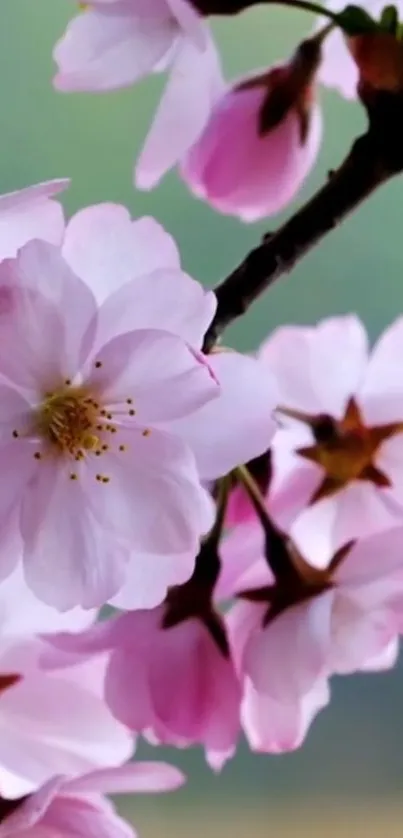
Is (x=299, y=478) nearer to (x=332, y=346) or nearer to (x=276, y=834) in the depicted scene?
(x=332, y=346)

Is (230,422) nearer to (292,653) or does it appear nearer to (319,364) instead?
(292,653)

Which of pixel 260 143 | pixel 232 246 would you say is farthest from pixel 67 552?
pixel 232 246

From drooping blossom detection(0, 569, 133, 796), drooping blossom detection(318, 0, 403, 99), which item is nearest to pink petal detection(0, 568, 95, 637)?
drooping blossom detection(0, 569, 133, 796)

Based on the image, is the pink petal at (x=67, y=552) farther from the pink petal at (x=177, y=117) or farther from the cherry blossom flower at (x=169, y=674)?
the pink petal at (x=177, y=117)

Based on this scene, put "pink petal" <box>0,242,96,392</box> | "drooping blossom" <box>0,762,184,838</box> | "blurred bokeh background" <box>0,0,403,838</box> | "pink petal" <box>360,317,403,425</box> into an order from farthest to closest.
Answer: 1. "blurred bokeh background" <box>0,0,403,838</box>
2. "pink petal" <box>360,317,403,425</box>
3. "drooping blossom" <box>0,762,184,838</box>
4. "pink petal" <box>0,242,96,392</box>

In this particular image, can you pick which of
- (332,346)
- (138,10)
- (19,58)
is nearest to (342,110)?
(19,58)

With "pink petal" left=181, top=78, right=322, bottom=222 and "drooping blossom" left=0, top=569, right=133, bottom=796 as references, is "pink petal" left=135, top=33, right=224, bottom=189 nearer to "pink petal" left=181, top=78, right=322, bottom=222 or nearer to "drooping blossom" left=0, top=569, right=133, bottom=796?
"pink petal" left=181, top=78, right=322, bottom=222

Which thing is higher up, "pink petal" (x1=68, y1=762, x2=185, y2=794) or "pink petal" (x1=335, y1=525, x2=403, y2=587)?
"pink petal" (x1=335, y1=525, x2=403, y2=587)
